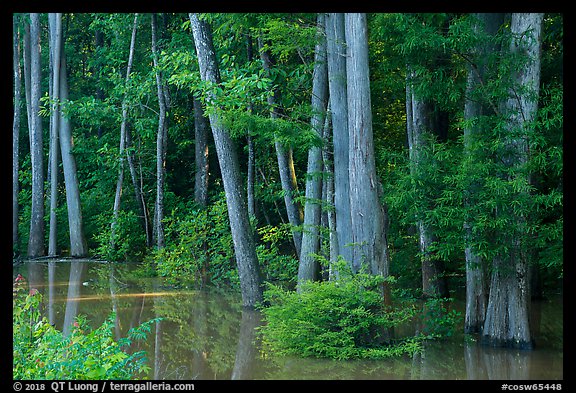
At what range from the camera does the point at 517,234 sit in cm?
1202

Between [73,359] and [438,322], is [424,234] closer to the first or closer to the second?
[438,322]

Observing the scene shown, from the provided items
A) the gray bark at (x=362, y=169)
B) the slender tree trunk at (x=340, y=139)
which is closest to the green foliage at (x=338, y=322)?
the gray bark at (x=362, y=169)

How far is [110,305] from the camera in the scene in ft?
54.0

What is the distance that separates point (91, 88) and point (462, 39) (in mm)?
22558

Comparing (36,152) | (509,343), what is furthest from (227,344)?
(36,152)

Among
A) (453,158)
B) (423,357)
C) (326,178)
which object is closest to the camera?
(423,357)

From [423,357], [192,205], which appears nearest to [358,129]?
[423,357]

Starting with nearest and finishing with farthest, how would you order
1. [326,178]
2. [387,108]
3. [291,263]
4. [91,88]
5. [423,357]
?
1. [423,357]
2. [326,178]
3. [291,263]
4. [387,108]
5. [91,88]

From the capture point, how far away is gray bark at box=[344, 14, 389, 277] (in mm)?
12242

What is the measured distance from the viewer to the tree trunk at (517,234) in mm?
11961

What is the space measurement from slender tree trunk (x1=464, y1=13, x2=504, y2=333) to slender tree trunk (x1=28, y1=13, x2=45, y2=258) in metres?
16.0

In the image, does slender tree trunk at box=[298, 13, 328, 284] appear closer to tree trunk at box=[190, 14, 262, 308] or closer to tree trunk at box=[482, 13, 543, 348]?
tree trunk at box=[190, 14, 262, 308]

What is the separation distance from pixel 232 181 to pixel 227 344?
3629 millimetres

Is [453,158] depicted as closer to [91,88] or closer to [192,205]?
[192,205]
